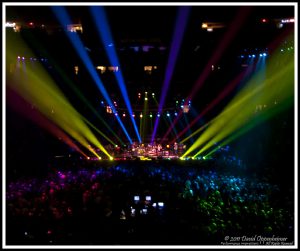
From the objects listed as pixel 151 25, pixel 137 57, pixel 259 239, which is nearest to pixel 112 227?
pixel 259 239

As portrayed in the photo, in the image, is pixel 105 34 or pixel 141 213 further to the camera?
pixel 105 34

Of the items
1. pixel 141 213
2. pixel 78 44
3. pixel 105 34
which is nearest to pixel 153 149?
pixel 78 44

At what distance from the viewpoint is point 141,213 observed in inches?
261

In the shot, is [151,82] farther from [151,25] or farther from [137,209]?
[137,209]

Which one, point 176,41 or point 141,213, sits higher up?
point 176,41

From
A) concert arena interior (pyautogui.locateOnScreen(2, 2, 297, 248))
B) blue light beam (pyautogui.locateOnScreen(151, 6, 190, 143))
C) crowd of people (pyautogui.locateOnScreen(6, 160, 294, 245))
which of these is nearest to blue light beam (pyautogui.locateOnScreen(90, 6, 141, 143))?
concert arena interior (pyautogui.locateOnScreen(2, 2, 297, 248))

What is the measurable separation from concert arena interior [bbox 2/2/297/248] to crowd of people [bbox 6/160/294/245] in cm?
3

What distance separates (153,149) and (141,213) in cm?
1901

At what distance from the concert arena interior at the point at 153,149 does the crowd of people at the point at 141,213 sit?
3 cm
